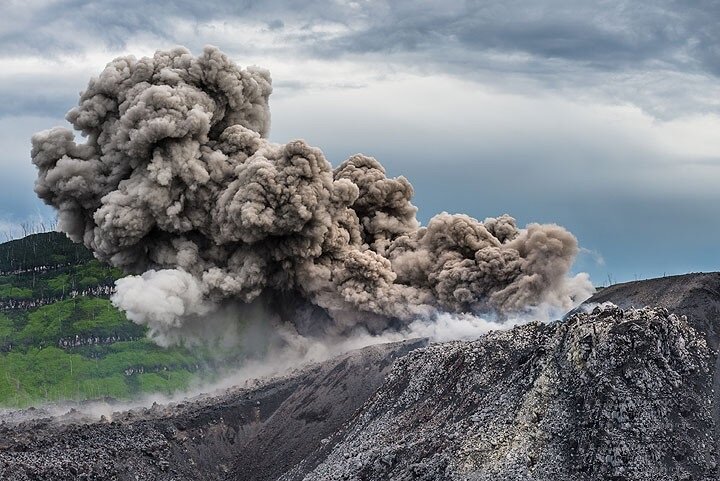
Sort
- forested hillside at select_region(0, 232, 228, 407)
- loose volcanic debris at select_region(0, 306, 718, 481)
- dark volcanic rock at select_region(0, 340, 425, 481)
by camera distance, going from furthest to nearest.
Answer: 1. forested hillside at select_region(0, 232, 228, 407)
2. dark volcanic rock at select_region(0, 340, 425, 481)
3. loose volcanic debris at select_region(0, 306, 718, 481)

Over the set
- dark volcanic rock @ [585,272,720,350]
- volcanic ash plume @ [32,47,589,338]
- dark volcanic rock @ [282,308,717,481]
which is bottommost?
dark volcanic rock @ [282,308,717,481]

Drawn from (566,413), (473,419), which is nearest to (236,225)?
(473,419)

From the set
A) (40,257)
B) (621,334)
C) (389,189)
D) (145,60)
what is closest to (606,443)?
(621,334)

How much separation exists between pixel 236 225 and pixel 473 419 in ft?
100

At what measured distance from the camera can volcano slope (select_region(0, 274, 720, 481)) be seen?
33.4 meters

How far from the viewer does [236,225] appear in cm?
6412

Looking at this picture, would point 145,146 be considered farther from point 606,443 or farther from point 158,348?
point 158,348

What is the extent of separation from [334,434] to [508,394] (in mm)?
11226

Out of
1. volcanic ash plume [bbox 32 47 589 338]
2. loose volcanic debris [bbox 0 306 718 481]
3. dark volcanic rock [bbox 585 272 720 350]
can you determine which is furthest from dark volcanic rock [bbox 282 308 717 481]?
volcanic ash plume [bbox 32 47 589 338]

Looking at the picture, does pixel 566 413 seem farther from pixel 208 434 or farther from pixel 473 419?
pixel 208 434

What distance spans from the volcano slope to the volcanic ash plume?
11.1 metres

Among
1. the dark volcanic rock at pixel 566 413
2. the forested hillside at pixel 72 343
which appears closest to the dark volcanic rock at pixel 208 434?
the dark volcanic rock at pixel 566 413

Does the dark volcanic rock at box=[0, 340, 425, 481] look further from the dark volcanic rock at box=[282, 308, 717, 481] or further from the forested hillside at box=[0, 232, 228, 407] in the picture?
the forested hillside at box=[0, 232, 228, 407]

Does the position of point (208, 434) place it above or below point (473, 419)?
below
